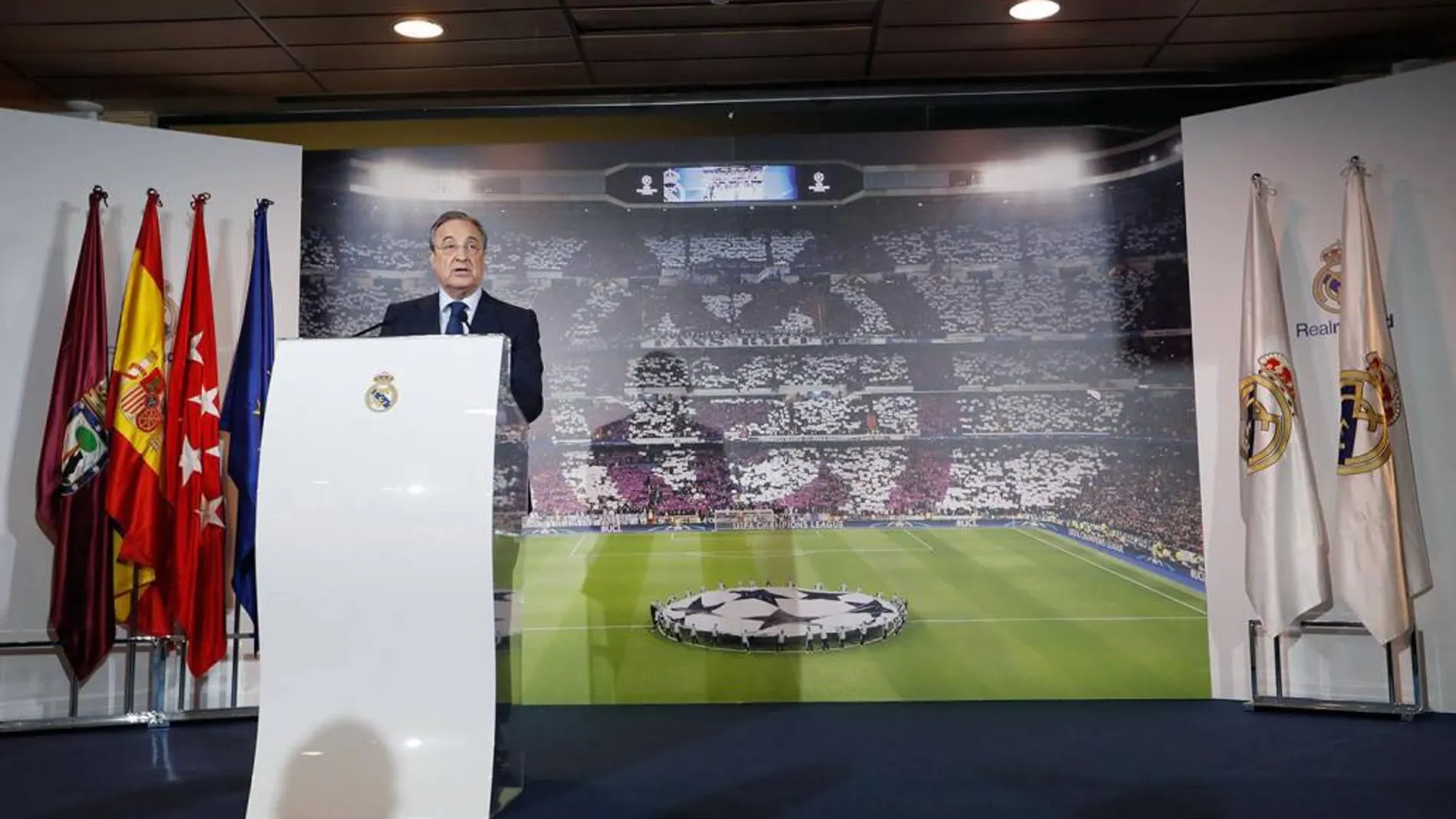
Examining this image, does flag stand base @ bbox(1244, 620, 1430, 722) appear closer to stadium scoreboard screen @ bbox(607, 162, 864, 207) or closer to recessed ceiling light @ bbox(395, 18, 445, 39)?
stadium scoreboard screen @ bbox(607, 162, 864, 207)

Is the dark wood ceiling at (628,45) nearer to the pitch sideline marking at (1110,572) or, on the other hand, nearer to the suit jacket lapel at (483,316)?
the suit jacket lapel at (483,316)

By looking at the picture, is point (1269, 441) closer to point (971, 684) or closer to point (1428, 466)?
point (1428, 466)

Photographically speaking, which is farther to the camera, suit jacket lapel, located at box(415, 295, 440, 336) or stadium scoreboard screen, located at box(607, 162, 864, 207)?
stadium scoreboard screen, located at box(607, 162, 864, 207)

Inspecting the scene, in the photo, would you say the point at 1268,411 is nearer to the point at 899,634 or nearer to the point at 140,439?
the point at 899,634

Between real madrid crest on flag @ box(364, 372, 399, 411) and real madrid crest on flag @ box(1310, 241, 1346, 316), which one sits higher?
real madrid crest on flag @ box(1310, 241, 1346, 316)

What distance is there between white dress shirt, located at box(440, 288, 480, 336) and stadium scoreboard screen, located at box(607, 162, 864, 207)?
92cm

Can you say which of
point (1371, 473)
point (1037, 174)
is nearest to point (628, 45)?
point (1037, 174)

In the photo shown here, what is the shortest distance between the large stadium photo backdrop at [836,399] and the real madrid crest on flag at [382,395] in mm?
1978

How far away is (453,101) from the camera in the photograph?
4.70 metres

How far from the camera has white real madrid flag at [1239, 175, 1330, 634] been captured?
3803 millimetres

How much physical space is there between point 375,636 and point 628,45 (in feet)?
9.23

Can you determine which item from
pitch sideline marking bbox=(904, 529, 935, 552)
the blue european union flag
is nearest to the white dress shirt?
the blue european union flag

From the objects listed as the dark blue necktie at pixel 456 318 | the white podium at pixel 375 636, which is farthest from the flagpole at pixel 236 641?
the white podium at pixel 375 636

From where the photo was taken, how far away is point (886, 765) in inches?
126
